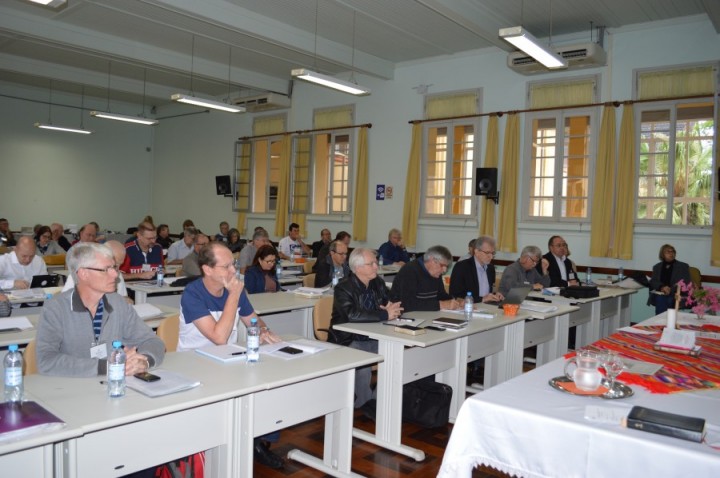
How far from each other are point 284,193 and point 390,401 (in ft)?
30.3

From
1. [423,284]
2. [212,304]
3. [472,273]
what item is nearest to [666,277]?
[472,273]

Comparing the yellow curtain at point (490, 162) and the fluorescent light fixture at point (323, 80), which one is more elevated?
the fluorescent light fixture at point (323, 80)

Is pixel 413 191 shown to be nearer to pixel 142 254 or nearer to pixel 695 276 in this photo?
pixel 695 276

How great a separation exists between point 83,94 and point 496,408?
50.5 feet

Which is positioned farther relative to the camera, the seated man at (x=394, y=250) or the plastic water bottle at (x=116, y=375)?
the seated man at (x=394, y=250)

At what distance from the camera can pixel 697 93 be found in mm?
8086

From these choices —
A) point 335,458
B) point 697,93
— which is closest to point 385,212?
point 697,93

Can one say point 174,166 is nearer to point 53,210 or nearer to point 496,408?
point 53,210

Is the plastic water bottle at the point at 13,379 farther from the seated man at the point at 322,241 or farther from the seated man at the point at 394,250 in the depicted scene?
the seated man at the point at 322,241

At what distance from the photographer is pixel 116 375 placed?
237 cm

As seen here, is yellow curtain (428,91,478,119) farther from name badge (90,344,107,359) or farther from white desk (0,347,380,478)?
name badge (90,344,107,359)

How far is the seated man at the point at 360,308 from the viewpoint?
427 cm

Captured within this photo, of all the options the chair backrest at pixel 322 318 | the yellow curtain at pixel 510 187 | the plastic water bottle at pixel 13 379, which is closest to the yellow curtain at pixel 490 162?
the yellow curtain at pixel 510 187

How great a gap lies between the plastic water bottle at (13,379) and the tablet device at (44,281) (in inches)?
161
